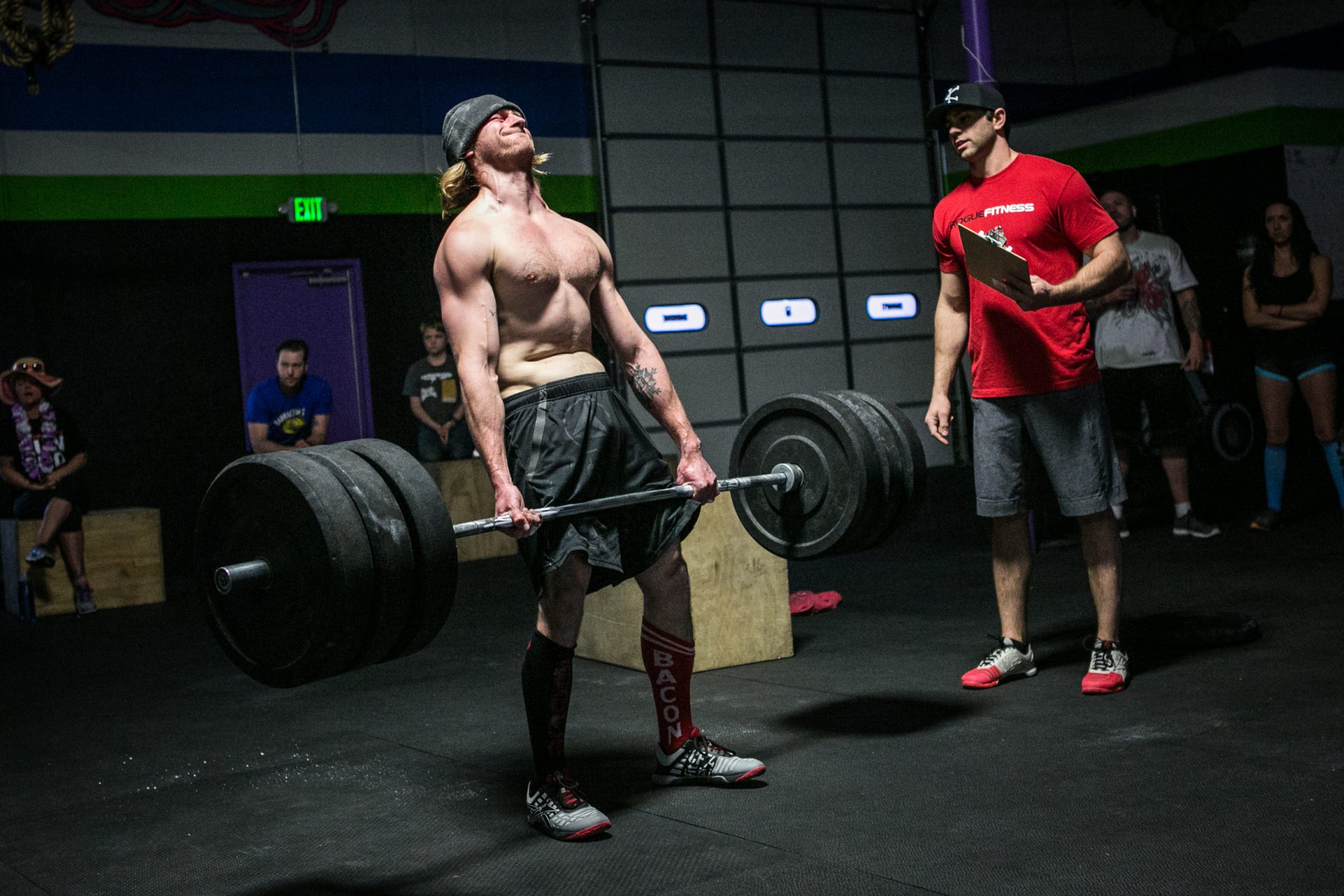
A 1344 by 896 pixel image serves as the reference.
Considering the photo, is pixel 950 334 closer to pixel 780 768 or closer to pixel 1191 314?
pixel 780 768

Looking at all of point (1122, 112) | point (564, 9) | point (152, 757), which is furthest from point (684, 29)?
point (152, 757)

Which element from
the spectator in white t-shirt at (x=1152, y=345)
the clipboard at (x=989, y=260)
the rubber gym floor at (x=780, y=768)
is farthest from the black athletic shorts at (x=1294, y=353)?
the clipboard at (x=989, y=260)

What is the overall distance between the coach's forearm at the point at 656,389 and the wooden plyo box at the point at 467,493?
384 centimetres

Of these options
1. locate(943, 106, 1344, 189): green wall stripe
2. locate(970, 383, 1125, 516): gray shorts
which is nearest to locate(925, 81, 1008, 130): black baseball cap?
locate(970, 383, 1125, 516): gray shorts

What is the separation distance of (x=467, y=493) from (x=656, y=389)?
3995 mm

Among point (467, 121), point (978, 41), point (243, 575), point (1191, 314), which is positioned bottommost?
point (243, 575)

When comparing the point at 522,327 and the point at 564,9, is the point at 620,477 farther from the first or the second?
the point at 564,9

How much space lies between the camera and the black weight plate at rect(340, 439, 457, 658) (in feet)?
6.14

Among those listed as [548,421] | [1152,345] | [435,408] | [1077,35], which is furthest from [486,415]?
[1077,35]

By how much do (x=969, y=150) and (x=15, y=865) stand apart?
2396 millimetres

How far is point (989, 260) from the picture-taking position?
2.57m

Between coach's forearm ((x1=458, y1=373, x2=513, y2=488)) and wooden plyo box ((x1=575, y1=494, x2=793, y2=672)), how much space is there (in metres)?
1.32

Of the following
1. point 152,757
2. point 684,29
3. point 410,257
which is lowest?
point 152,757

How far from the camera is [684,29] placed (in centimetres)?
818
